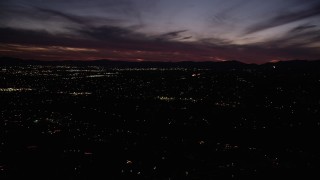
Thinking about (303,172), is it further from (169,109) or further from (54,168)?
(169,109)

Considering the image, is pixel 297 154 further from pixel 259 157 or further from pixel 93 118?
pixel 93 118

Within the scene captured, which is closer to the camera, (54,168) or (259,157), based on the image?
(54,168)

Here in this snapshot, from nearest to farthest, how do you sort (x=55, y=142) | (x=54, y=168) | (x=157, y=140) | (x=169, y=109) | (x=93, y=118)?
(x=54, y=168), (x=55, y=142), (x=157, y=140), (x=93, y=118), (x=169, y=109)

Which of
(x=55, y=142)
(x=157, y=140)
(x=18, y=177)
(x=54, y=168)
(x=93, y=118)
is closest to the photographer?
(x=18, y=177)

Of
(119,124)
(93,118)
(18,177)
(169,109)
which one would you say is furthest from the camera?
(169,109)

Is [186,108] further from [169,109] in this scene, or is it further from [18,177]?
[18,177]

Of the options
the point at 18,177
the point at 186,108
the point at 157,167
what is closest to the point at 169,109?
the point at 186,108

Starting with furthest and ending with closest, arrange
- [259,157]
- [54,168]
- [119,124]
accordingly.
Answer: [119,124] → [259,157] → [54,168]

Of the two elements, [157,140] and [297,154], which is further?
[157,140]
